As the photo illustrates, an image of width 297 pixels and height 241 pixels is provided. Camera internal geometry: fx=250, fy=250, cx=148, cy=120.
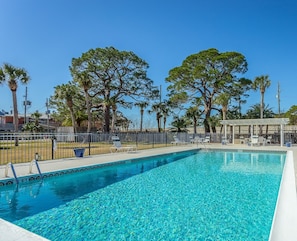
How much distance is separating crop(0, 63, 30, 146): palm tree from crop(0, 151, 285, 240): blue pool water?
14.3 m

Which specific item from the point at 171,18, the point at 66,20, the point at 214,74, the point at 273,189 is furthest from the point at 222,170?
the point at 214,74

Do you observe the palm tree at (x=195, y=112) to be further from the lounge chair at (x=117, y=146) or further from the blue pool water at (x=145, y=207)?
the blue pool water at (x=145, y=207)

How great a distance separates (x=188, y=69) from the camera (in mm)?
30531

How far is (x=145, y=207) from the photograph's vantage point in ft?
17.6

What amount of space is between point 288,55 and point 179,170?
718 inches

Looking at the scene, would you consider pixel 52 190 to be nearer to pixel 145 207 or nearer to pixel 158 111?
pixel 145 207

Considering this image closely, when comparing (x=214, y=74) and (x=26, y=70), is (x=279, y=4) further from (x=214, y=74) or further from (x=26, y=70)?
(x=26, y=70)

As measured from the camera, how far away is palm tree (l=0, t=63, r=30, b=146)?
1992 cm

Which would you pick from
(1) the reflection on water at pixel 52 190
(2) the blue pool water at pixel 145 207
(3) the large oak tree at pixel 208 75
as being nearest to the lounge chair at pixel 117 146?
(1) the reflection on water at pixel 52 190

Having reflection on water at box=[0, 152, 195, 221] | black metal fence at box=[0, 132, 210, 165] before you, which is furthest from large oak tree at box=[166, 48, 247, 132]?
reflection on water at box=[0, 152, 195, 221]

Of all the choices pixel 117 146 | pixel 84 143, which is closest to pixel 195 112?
pixel 84 143

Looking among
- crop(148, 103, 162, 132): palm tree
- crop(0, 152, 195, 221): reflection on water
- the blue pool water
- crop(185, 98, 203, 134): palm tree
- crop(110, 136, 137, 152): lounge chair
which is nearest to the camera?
the blue pool water

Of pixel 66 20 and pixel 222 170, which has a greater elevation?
pixel 66 20

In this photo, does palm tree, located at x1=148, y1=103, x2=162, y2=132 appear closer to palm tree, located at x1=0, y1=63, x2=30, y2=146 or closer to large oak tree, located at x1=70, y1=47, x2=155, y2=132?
large oak tree, located at x1=70, y1=47, x2=155, y2=132
